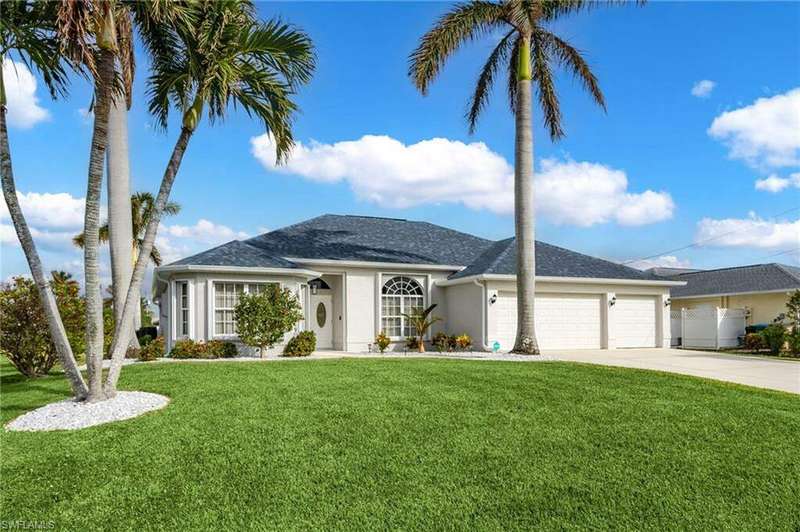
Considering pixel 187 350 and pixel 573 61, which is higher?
pixel 573 61

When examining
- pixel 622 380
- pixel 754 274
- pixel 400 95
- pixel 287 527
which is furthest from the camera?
pixel 754 274

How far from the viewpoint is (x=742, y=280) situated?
26.1 meters

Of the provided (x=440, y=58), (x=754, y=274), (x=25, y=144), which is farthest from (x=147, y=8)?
(x=754, y=274)

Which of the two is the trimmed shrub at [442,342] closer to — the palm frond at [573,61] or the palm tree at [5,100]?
the palm frond at [573,61]

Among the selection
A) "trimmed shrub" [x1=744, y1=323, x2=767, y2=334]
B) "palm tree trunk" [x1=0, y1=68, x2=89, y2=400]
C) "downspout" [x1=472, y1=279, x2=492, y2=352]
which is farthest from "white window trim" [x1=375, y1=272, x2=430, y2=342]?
"trimmed shrub" [x1=744, y1=323, x2=767, y2=334]

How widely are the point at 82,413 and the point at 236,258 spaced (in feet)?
30.4

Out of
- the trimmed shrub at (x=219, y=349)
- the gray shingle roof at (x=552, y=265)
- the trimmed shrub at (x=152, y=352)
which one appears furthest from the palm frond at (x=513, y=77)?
the trimmed shrub at (x=152, y=352)

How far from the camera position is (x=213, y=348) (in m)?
15.1

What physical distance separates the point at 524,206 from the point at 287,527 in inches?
487

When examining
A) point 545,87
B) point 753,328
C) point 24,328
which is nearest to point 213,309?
point 24,328

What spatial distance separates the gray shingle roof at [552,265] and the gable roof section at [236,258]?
6461mm

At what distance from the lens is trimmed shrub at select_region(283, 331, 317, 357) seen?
15727mm

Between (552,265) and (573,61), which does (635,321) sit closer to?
(552,265)

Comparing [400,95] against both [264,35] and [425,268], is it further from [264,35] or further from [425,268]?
[264,35]
